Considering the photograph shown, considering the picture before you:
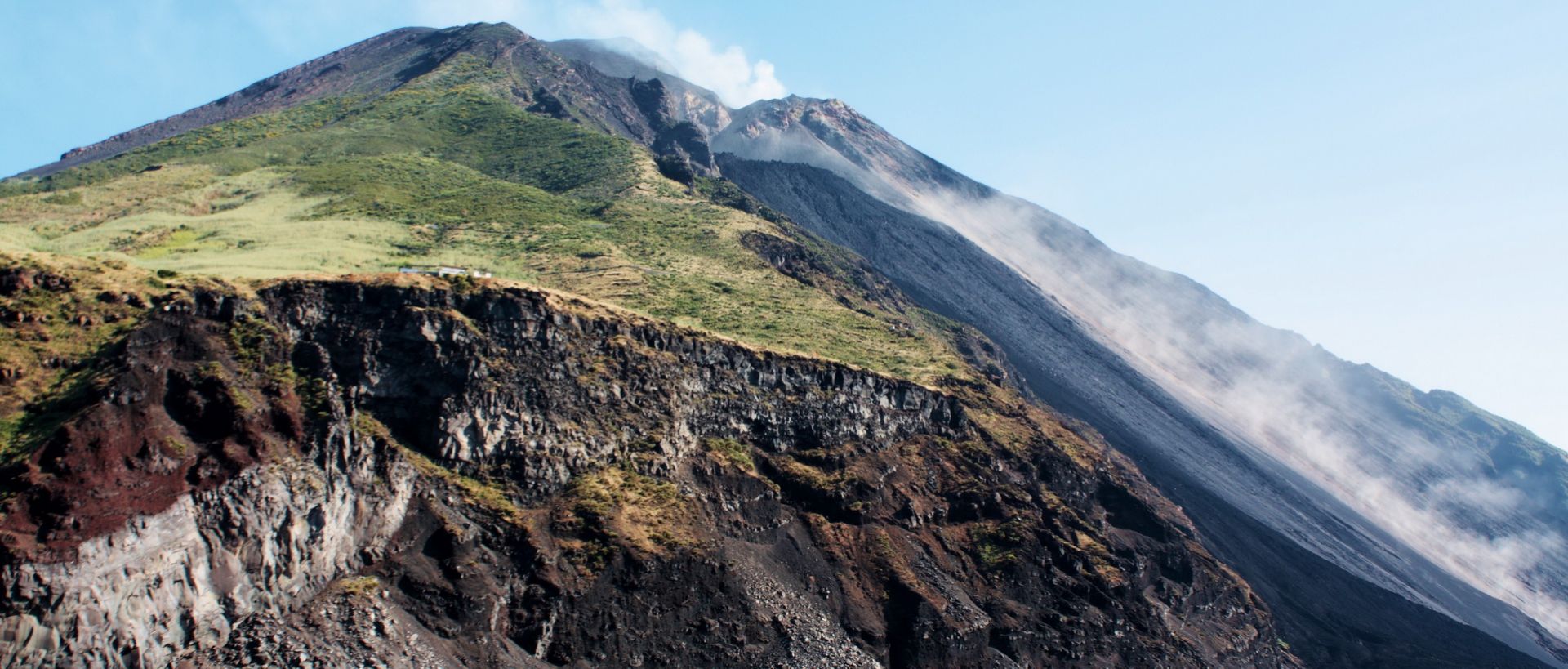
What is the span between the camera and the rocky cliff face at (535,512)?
129 ft

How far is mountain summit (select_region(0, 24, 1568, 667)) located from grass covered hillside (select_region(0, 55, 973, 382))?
634 mm

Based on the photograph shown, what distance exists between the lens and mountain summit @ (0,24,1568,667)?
4150 centimetres

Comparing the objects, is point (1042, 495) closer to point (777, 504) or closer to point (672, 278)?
point (777, 504)

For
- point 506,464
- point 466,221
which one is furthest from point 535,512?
point 466,221

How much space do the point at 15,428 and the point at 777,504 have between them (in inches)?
1542

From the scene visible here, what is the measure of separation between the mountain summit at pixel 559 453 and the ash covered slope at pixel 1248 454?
1185 millimetres

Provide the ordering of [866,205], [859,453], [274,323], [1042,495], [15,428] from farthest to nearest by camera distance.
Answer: [866,205]
[1042,495]
[859,453]
[274,323]
[15,428]

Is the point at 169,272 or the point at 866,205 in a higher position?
the point at 866,205

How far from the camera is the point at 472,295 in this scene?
61.1 meters

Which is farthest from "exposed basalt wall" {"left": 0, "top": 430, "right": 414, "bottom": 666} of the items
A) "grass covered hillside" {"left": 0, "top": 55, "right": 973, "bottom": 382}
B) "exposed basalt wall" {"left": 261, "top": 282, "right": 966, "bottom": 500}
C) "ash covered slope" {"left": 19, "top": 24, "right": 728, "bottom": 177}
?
"ash covered slope" {"left": 19, "top": 24, "right": 728, "bottom": 177}

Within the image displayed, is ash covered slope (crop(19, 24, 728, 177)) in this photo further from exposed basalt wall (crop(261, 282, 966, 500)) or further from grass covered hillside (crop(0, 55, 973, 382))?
exposed basalt wall (crop(261, 282, 966, 500))

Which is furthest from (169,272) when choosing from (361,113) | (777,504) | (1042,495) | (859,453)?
(361,113)

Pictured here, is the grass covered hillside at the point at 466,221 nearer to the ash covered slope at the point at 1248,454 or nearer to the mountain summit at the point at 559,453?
the mountain summit at the point at 559,453

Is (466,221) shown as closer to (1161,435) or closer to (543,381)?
(543,381)
